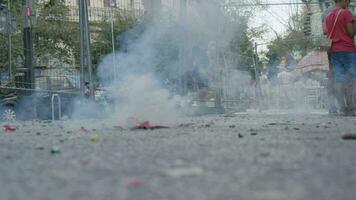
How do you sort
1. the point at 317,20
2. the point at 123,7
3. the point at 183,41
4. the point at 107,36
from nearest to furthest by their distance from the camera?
1. the point at 183,41
2. the point at 317,20
3. the point at 107,36
4. the point at 123,7

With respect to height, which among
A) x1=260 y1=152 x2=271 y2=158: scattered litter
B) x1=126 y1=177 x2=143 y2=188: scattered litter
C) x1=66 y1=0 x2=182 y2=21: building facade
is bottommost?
x1=126 y1=177 x2=143 y2=188: scattered litter

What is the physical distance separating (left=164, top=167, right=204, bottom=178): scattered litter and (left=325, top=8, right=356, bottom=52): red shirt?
624cm

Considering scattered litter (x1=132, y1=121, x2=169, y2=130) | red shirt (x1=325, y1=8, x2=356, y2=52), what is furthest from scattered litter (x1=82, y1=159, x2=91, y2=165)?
red shirt (x1=325, y1=8, x2=356, y2=52)

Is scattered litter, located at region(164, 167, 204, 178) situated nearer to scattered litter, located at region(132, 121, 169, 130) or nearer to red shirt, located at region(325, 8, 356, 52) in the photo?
scattered litter, located at region(132, 121, 169, 130)

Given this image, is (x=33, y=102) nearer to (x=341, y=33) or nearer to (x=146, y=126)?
(x=341, y=33)

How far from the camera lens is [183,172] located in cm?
270

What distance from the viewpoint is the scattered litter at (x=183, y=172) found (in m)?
2.62

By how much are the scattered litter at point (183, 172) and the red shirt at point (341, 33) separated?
6.24 m

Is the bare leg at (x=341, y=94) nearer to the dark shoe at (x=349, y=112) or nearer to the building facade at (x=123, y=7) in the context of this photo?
the dark shoe at (x=349, y=112)

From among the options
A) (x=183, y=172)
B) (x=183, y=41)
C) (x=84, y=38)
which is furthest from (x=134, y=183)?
(x=84, y=38)

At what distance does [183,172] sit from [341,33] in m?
6.43

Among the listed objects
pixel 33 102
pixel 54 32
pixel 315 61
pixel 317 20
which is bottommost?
pixel 33 102

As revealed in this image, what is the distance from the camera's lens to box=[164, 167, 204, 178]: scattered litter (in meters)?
2.62

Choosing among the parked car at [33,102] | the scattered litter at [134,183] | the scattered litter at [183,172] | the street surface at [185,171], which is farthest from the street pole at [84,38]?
the scattered litter at [134,183]
